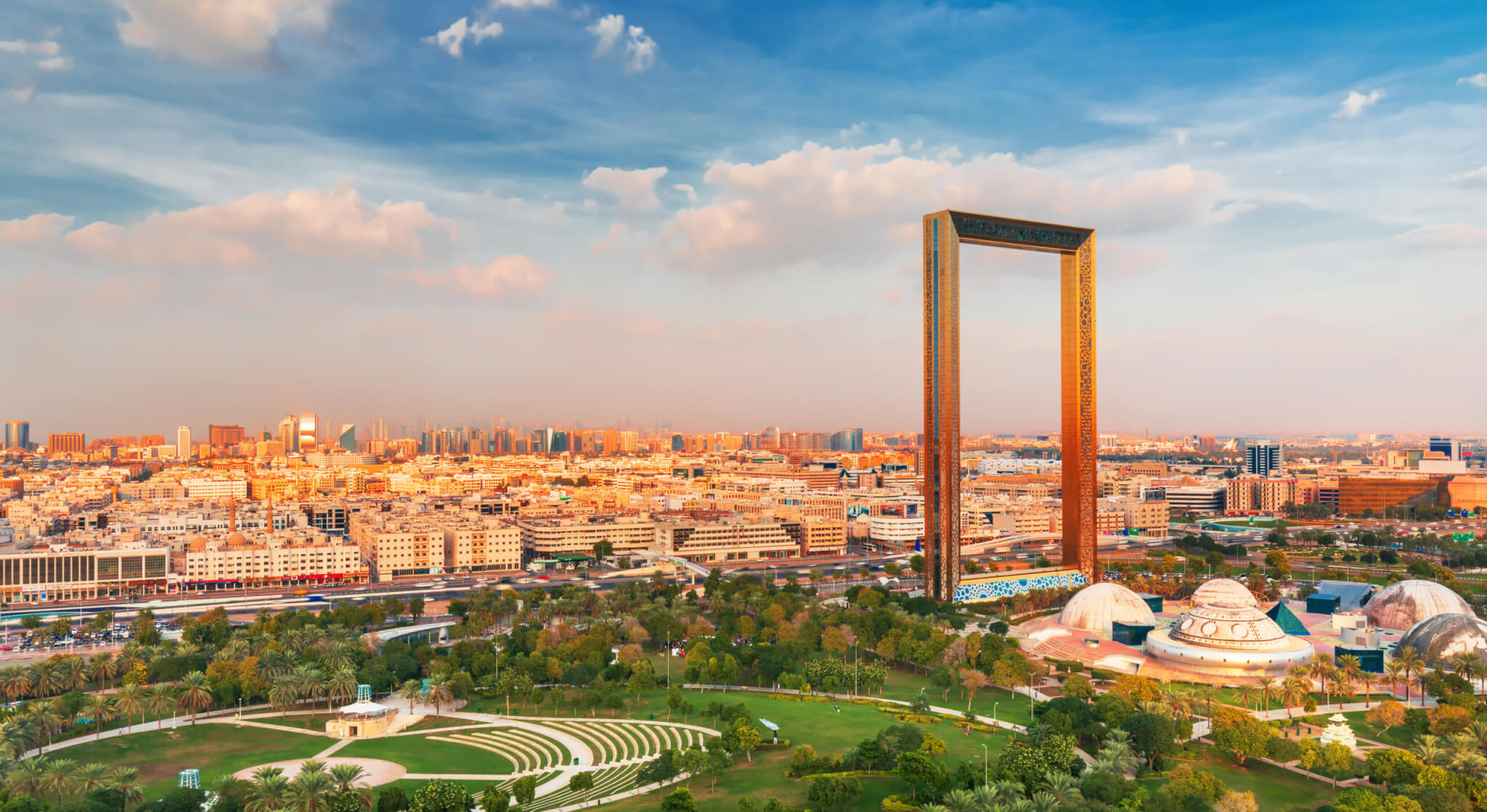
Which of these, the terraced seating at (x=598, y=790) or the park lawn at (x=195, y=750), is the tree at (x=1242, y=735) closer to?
the terraced seating at (x=598, y=790)

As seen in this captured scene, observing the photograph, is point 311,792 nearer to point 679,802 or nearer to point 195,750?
point 679,802

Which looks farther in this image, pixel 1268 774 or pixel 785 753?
pixel 785 753

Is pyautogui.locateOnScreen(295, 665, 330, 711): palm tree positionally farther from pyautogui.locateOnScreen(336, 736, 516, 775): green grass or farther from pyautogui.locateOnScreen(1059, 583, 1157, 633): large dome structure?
pyautogui.locateOnScreen(1059, 583, 1157, 633): large dome structure

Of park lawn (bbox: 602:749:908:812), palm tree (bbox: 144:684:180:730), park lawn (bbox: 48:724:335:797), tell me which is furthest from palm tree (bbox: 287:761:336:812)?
palm tree (bbox: 144:684:180:730)

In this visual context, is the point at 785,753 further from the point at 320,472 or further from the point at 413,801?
the point at 320,472

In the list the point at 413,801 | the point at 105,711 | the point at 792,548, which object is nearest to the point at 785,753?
the point at 413,801

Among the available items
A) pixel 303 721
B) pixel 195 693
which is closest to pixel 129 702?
pixel 195 693
